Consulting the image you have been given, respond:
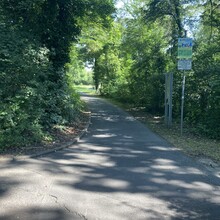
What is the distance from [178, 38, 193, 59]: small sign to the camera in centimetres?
1095

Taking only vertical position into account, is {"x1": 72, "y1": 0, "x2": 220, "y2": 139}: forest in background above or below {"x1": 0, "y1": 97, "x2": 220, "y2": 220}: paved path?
above

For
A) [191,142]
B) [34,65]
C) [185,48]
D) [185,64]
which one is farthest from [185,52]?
[34,65]

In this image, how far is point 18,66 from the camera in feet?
28.7

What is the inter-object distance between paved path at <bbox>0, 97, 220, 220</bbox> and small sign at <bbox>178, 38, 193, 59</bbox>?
4.08m

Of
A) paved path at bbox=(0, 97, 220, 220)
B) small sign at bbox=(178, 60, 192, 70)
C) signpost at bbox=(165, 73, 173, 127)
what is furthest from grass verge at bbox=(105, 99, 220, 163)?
small sign at bbox=(178, 60, 192, 70)

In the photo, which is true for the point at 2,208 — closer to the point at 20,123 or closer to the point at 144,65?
the point at 20,123

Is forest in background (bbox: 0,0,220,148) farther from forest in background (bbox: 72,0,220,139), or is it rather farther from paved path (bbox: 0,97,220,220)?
paved path (bbox: 0,97,220,220)

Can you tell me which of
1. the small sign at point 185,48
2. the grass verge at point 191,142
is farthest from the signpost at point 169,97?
the small sign at point 185,48

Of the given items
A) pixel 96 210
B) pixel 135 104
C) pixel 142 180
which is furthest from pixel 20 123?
pixel 135 104

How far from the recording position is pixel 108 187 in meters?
5.29

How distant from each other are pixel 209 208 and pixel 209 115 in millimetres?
7579

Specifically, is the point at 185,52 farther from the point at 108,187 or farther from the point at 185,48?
the point at 108,187

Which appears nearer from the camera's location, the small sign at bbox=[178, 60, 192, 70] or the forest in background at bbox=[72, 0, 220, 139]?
the small sign at bbox=[178, 60, 192, 70]

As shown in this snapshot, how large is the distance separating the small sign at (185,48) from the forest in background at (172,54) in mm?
1636
